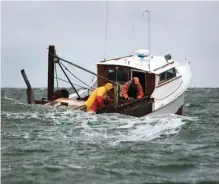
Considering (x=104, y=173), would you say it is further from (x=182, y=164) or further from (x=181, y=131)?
(x=181, y=131)

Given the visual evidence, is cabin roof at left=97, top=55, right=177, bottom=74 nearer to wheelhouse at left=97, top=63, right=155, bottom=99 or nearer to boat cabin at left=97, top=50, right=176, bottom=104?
boat cabin at left=97, top=50, right=176, bottom=104

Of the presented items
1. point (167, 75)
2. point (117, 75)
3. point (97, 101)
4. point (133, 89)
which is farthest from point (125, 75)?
point (97, 101)

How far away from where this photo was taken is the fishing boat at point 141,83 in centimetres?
1902

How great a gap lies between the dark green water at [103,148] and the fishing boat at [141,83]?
1.09 meters

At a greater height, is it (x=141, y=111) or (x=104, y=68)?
(x=104, y=68)

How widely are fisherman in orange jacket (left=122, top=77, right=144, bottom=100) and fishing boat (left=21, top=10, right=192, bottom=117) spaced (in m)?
0.24

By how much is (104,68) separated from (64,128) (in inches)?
243

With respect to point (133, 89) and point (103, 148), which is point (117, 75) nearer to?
point (133, 89)

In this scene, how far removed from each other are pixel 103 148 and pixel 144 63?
8874 mm

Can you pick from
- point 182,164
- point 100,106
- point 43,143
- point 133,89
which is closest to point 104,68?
point 133,89

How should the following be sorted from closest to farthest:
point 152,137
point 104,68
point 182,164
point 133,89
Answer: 1. point 182,164
2. point 152,137
3. point 133,89
4. point 104,68

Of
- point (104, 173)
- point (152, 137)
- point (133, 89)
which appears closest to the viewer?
point (104, 173)

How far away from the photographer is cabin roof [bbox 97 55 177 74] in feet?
67.3

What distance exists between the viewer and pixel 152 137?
14484 millimetres
